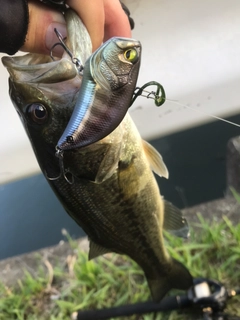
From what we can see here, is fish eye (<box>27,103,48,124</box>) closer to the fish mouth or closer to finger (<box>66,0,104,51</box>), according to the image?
the fish mouth

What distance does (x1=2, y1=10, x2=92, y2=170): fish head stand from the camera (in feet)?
3.03

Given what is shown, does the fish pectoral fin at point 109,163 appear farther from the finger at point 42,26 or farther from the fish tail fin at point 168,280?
the fish tail fin at point 168,280

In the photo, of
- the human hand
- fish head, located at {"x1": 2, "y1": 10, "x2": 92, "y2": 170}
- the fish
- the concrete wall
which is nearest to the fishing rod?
the fish

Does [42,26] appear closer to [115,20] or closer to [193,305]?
[115,20]

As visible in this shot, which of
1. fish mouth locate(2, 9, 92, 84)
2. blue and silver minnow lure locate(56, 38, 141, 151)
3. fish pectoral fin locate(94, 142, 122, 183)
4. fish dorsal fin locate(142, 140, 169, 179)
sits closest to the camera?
blue and silver minnow lure locate(56, 38, 141, 151)

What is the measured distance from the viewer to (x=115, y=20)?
1169 millimetres

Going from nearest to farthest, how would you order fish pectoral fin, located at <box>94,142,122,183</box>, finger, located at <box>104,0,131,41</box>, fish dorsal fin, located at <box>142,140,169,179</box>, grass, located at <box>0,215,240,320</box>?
fish pectoral fin, located at <box>94,142,122,183</box>
finger, located at <box>104,0,131,41</box>
fish dorsal fin, located at <box>142,140,169,179</box>
grass, located at <box>0,215,240,320</box>

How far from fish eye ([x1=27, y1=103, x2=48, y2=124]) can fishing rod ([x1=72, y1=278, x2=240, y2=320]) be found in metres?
1.10

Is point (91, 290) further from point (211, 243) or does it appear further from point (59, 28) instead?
point (59, 28)

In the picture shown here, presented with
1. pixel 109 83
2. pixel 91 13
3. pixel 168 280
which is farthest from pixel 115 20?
pixel 168 280

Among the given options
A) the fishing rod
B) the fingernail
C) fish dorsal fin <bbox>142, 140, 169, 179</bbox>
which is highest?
the fingernail

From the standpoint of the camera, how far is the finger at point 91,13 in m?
0.96

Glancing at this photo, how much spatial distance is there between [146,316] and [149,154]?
0.94 meters

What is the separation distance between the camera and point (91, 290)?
6.75 ft
